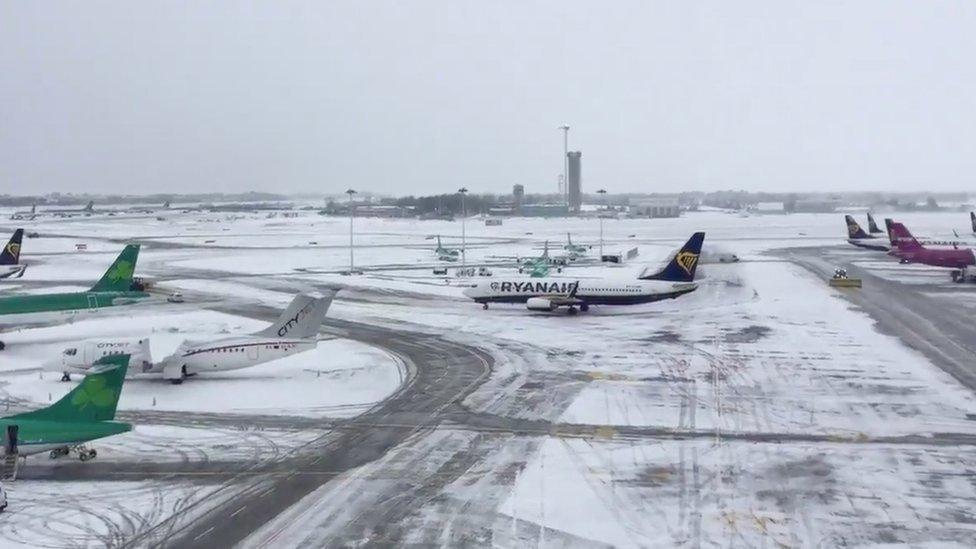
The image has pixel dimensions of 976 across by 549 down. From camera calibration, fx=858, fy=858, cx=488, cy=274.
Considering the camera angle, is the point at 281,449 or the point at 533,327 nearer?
the point at 281,449

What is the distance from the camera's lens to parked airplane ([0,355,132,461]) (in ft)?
90.5

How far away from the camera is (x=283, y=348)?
42.0 meters

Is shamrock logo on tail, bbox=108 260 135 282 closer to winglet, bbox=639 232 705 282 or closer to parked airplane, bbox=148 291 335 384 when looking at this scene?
parked airplane, bbox=148 291 335 384

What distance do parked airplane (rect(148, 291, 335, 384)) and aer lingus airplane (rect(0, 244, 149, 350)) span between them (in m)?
17.3

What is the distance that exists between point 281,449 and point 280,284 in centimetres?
5589

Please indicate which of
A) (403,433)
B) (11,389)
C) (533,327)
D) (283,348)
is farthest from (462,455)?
(533,327)

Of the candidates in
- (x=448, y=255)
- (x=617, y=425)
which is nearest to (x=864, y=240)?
(x=448, y=255)

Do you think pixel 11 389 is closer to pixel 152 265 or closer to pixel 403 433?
pixel 403 433

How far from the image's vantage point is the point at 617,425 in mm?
34250

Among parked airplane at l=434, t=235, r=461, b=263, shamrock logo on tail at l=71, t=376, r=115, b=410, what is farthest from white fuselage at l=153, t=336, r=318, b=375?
parked airplane at l=434, t=235, r=461, b=263

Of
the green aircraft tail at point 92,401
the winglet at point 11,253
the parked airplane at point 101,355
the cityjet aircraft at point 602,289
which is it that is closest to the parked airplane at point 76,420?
the green aircraft tail at point 92,401

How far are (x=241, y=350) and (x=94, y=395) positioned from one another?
13962 mm

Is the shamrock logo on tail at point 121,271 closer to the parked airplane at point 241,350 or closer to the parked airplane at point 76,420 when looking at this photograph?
the parked airplane at point 241,350

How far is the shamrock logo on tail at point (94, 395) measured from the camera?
91.8 feet
